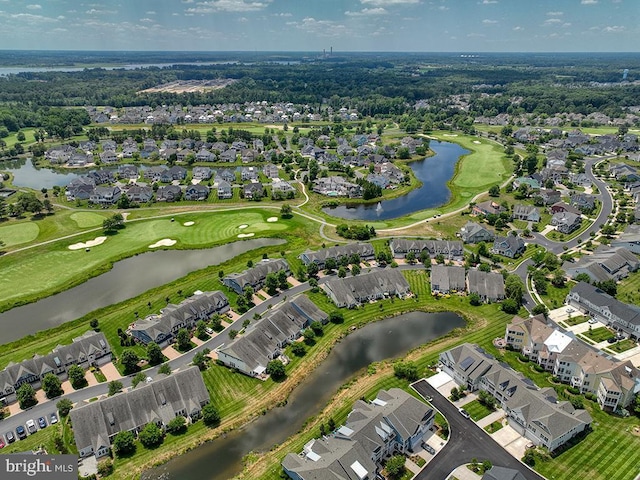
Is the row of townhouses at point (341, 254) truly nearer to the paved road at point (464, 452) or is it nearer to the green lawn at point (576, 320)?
the green lawn at point (576, 320)

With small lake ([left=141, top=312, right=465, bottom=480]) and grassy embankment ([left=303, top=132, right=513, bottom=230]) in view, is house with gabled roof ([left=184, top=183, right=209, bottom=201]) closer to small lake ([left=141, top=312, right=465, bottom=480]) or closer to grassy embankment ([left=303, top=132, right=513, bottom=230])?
grassy embankment ([left=303, top=132, right=513, bottom=230])

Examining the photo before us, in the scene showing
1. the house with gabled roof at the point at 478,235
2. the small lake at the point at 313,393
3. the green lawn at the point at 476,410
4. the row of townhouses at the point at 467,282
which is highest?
the house with gabled roof at the point at 478,235

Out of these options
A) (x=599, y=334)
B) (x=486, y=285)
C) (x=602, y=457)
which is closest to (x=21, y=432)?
(x=602, y=457)

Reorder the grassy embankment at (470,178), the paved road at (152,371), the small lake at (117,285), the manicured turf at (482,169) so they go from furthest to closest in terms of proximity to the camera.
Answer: the manicured turf at (482,169) < the grassy embankment at (470,178) < the small lake at (117,285) < the paved road at (152,371)

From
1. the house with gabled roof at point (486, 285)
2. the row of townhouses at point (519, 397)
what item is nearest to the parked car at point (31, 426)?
the row of townhouses at point (519, 397)

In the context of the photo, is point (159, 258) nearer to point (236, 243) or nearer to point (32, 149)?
point (236, 243)

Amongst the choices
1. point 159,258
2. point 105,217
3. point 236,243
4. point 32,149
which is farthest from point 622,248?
point 32,149

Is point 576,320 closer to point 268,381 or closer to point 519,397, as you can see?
point 519,397
